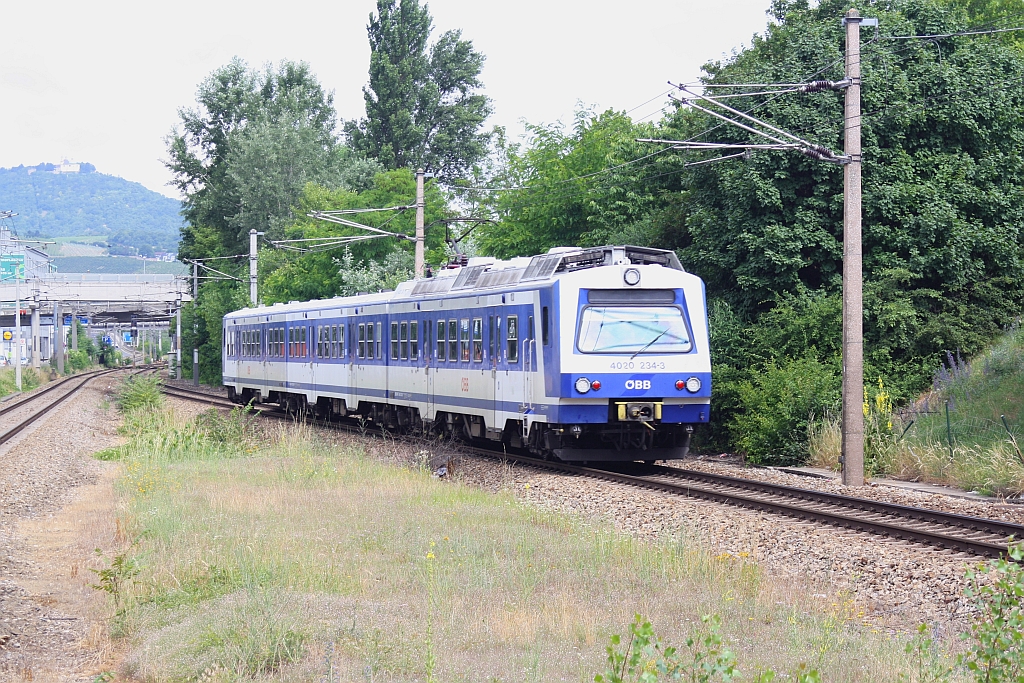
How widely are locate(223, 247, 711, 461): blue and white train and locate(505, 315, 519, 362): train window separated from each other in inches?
0.9

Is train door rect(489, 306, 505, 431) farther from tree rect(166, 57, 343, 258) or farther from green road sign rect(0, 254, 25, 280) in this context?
green road sign rect(0, 254, 25, 280)

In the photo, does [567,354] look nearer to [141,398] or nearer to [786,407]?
[786,407]

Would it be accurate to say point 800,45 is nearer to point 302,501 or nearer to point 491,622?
point 302,501

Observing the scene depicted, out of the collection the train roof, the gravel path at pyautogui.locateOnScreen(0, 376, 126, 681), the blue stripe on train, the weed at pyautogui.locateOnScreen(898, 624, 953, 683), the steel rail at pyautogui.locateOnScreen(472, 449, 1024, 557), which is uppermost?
the train roof

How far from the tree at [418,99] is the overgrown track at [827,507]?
55.4 metres

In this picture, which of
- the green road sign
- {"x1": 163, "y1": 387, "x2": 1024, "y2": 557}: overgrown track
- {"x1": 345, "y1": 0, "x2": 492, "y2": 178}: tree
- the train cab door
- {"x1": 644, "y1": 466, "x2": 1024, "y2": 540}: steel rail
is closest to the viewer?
{"x1": 163, "y1": 387, "x2": 1024, "y2": 557}: overgrown track

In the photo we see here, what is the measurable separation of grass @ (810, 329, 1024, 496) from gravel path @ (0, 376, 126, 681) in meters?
11.2

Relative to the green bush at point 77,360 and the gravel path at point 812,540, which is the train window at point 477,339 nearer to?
the gravel path at point 812,540

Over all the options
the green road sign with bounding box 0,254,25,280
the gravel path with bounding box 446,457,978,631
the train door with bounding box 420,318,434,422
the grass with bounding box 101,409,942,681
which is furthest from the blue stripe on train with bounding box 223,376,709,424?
the green road sign with bounding box 0,254,25,280

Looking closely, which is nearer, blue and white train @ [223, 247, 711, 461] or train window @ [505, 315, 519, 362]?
blue and white train @ [223, 247, 711, 461]

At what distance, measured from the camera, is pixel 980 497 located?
1559 centimetres

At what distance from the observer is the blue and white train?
1798 centimetres

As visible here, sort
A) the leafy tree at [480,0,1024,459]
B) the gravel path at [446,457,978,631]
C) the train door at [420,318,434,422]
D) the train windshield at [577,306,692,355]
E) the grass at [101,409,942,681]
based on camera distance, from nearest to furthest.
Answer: the grass at [101,409,942,681]
the gravel path at [446,457,978,631]
the train windshield at [577,306,692,355]
the leafy tree at [480,0,1024,459]
the train door at [420,318,434,422]

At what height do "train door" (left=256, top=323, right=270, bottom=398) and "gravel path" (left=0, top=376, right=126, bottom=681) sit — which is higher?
"train door" (left=256, top=323, right=270, bottom=398)
